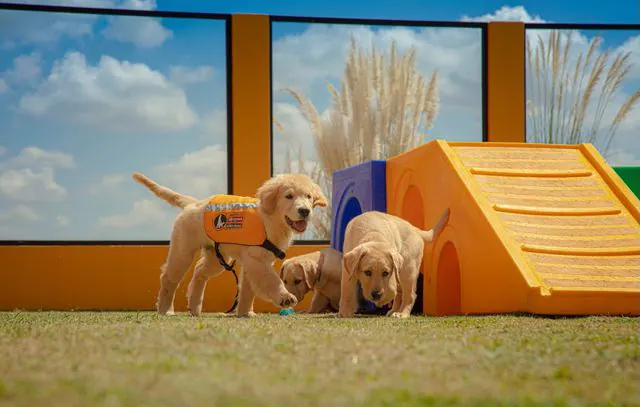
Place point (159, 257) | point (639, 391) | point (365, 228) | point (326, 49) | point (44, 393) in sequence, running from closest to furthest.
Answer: point (44, 393) < point (639, 391) < point (365, 228) < point (159, 257) < point (326, 49)

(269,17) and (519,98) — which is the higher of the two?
(269,17)

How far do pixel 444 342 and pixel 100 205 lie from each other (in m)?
5.79

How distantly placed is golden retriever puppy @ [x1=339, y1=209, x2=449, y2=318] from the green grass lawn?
1.34 meters

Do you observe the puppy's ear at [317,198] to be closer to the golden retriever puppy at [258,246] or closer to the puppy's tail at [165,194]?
the golden retriever puppy at [258,246]

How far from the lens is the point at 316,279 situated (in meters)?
7.11

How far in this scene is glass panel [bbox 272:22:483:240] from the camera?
9.14 metres

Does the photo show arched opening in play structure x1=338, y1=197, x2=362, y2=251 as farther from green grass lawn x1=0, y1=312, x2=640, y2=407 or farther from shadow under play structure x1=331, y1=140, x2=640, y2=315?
green grass lawn x1=0, y1=312, x2=640, y2=407

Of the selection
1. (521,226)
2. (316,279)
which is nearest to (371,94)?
(316,279)

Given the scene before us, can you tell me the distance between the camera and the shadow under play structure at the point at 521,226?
505 cm

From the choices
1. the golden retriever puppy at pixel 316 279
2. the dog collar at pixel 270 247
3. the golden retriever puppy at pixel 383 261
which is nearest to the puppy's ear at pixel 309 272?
the golden retriever puppy at pixel 316 279

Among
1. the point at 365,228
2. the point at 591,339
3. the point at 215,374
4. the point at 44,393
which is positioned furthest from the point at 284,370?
the point at 365,228

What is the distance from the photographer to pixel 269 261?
5.57 m

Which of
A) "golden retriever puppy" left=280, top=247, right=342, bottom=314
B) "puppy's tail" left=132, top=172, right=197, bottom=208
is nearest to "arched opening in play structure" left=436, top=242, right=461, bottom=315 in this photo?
"golden retriever puppy" left=280, top=247, right=342, bottom=314

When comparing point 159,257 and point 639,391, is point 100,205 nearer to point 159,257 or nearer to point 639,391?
point 159,257
